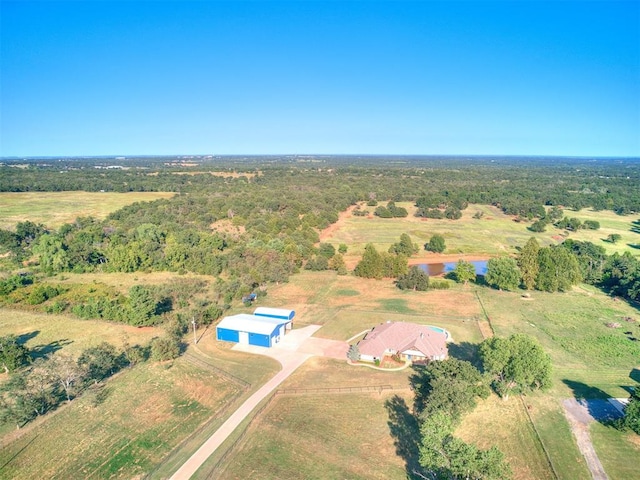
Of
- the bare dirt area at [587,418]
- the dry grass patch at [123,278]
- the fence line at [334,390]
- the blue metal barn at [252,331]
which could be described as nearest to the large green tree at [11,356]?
the blue metal barn at [252,331]

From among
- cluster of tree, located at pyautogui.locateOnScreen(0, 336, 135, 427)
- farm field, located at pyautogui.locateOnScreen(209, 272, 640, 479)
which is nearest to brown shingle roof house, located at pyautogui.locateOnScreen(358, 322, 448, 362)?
farm field, located at pyautogui.locateOnScreen(209, 272, 640, 479)

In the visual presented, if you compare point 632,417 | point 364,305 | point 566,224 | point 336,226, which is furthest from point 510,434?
point 566,224

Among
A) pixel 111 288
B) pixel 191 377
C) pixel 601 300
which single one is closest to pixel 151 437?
pixel 191 377

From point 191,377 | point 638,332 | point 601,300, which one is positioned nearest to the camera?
point 191,377

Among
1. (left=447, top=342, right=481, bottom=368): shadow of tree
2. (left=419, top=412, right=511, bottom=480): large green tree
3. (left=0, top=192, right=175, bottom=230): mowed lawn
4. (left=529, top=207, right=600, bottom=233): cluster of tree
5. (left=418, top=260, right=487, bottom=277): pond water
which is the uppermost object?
(left=0, top=192, right=175, bottom=230): mowed lawn

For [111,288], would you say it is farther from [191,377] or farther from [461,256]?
[461,256]

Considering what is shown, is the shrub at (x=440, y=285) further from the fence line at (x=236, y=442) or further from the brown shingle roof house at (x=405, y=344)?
the fence line at (x=236, y=442)

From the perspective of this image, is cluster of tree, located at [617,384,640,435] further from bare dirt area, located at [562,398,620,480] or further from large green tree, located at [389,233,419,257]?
large green tree, located at [389,233,419,257]
